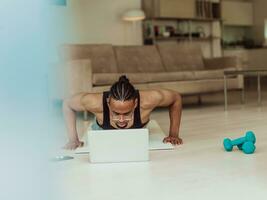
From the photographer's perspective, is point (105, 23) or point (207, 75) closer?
point (207, 75)

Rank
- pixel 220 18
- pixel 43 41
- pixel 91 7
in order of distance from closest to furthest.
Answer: pixel 43 41
pixel 91 7
pixel 220 18

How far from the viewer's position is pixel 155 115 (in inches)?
163

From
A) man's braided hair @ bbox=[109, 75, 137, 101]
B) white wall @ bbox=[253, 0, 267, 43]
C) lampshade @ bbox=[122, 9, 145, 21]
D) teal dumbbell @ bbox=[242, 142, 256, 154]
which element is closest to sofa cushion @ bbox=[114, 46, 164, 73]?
lampshade @ bbox=[122, 9, 145, 21]

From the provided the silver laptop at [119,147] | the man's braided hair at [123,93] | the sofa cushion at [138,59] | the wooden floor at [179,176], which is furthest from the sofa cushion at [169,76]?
the silver laptop at [119,147]

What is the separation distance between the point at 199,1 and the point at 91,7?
251cm

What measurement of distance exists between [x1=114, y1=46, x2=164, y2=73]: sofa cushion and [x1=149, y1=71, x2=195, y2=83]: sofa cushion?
2.06ft

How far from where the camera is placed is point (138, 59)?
5.05m

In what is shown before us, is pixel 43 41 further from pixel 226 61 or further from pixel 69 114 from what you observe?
pixel 226 61

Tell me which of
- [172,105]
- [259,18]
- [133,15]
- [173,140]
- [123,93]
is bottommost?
[173,140]

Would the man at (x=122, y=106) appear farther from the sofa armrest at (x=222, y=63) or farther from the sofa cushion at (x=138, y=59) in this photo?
the sofa armrest at (x=222, y=63)

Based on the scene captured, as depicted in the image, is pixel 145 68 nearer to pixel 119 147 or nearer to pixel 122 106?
pixel 122 106

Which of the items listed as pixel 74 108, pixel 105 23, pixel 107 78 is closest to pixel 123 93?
pixel 74 108

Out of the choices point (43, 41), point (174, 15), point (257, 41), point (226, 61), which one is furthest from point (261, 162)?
point (257, 41)

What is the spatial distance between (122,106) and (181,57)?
3430 mm
